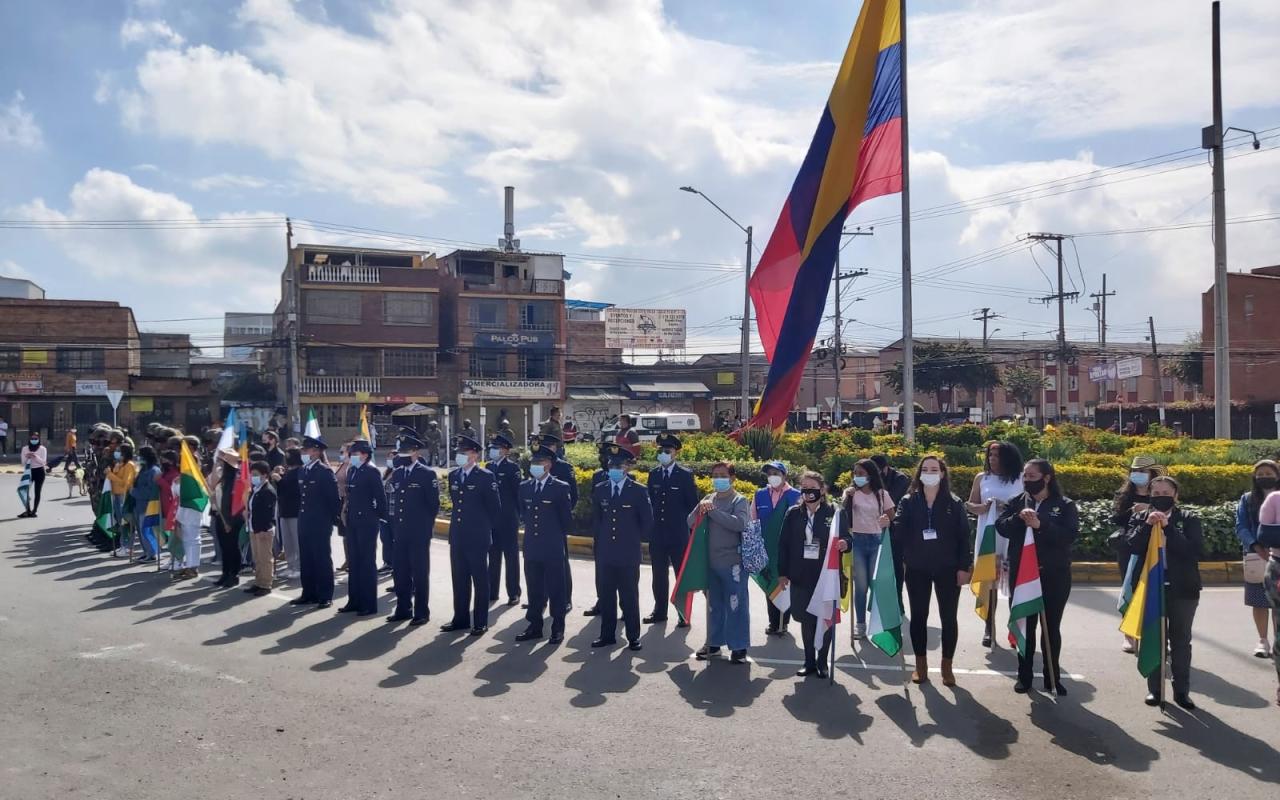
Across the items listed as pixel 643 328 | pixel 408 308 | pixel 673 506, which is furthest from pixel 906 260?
pixel 643 328

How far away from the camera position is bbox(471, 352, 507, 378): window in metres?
54.9

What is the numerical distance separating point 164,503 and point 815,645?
9.25 meters

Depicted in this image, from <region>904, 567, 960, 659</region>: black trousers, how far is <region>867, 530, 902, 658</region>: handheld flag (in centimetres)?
13

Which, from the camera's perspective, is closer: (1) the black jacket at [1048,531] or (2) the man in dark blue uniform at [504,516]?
(1) the black jacket at [1048,531]

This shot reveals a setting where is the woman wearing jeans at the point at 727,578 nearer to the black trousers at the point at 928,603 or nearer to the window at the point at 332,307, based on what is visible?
the black trousers at the point at 928,603

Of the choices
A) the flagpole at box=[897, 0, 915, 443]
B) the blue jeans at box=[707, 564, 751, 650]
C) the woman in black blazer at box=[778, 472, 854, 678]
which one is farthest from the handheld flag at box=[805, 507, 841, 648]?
the flagpole at box=[897, 0, 915, 443]

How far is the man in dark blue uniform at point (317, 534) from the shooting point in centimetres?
1055

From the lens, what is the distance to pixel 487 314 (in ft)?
182

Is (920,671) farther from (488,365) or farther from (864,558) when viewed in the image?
(488,365)

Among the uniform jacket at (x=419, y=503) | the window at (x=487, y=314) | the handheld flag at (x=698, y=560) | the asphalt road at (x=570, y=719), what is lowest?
the asphalt road at (x=570, y=719)

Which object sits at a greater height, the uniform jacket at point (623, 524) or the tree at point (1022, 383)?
the tree at point (1022, 383)

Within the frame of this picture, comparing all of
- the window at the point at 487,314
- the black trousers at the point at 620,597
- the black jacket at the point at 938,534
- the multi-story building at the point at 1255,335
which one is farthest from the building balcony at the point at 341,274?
the black jacket at the point at 938,534

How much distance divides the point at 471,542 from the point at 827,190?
8.05 meters

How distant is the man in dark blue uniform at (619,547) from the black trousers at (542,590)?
0.36 meters
